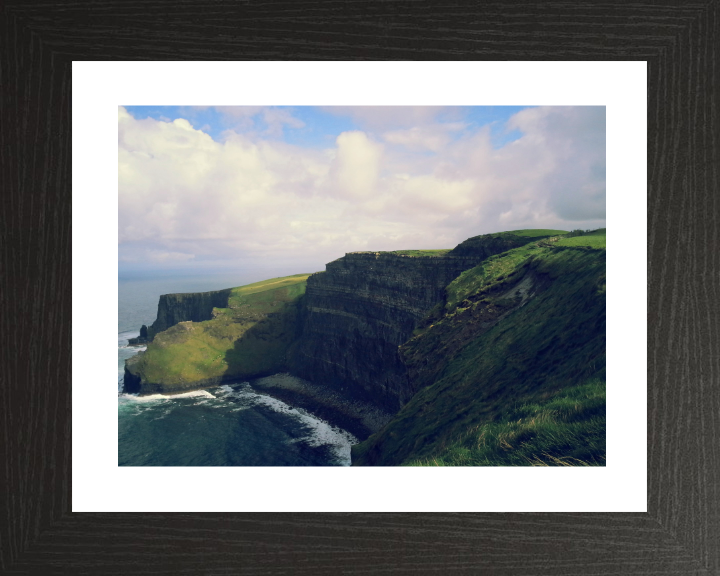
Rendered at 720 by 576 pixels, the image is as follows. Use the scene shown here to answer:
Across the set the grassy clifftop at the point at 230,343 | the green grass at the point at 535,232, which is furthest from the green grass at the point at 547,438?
the grassy clifftop at the point at 230,343

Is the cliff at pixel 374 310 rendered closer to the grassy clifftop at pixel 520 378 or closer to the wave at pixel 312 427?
the wave at pixel 312 427

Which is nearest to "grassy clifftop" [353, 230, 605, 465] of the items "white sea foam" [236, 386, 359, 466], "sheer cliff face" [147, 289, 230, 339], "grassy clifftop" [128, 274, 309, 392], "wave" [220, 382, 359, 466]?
"white sea foam" [236, 386, 359, 466]

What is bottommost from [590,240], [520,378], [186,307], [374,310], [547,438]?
[547,438]

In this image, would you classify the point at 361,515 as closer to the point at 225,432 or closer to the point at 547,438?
the point at 547,438

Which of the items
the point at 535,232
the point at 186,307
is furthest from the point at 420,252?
the point at 186,307

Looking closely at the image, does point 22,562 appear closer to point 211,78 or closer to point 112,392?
point 112,392

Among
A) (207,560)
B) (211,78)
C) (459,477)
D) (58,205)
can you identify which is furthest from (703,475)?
(58,205)
